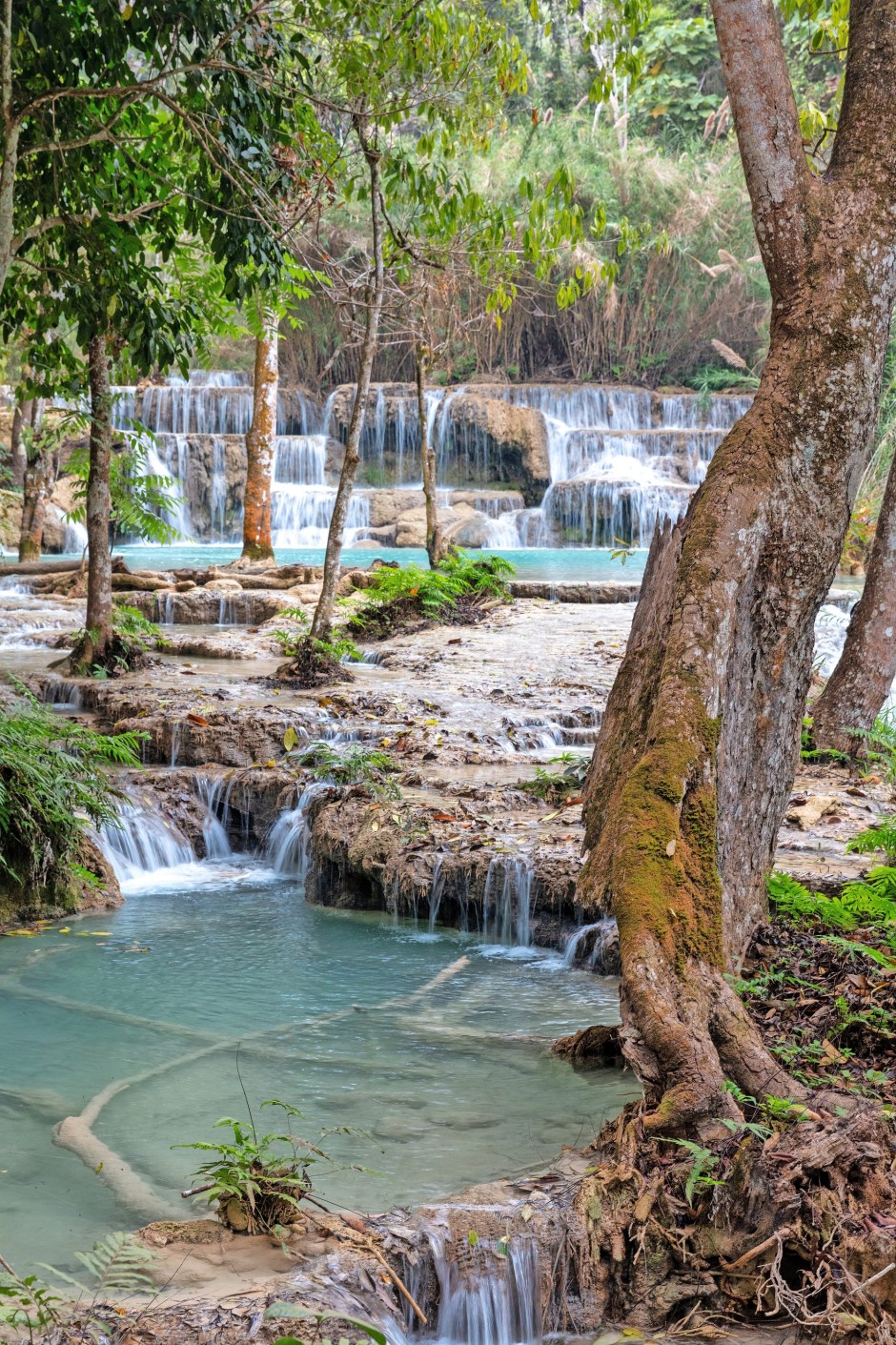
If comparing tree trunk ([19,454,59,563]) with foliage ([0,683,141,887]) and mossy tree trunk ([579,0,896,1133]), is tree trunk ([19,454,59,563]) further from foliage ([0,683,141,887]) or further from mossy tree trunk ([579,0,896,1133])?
mossy tree trunk ([579,0,896,1133])

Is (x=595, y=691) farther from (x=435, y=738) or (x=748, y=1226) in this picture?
(x=748, y=1226)

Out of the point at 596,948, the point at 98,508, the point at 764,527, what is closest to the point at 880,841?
the point at 596,948

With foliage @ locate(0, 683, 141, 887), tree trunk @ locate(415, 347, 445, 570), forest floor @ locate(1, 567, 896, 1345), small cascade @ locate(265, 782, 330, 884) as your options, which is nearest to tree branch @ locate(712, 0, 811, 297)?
forest floor @ locate(1, 567, 896, 1345)

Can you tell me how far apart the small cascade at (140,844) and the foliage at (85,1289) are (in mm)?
4669

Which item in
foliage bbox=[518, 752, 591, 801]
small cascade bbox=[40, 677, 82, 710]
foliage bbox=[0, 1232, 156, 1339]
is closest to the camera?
foliage bbox=[0, 1232, 156, 1339]

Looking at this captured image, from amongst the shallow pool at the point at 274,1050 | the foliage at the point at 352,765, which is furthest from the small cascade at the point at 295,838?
the shallow pool at the point at 274,1050

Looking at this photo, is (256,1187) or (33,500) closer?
(256,1187)

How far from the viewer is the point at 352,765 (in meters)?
8.12

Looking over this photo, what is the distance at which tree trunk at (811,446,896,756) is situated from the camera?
7758mm

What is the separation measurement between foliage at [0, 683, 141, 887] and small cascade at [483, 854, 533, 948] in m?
2.24

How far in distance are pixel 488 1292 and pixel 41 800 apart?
4117 millimetres

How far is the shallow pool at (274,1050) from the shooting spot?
3.95 m

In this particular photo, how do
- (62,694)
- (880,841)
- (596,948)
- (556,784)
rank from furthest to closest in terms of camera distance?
(62,694) < (556,784) < (596,948) < (880,841)

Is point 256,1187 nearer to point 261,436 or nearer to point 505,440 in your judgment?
point 261,436
